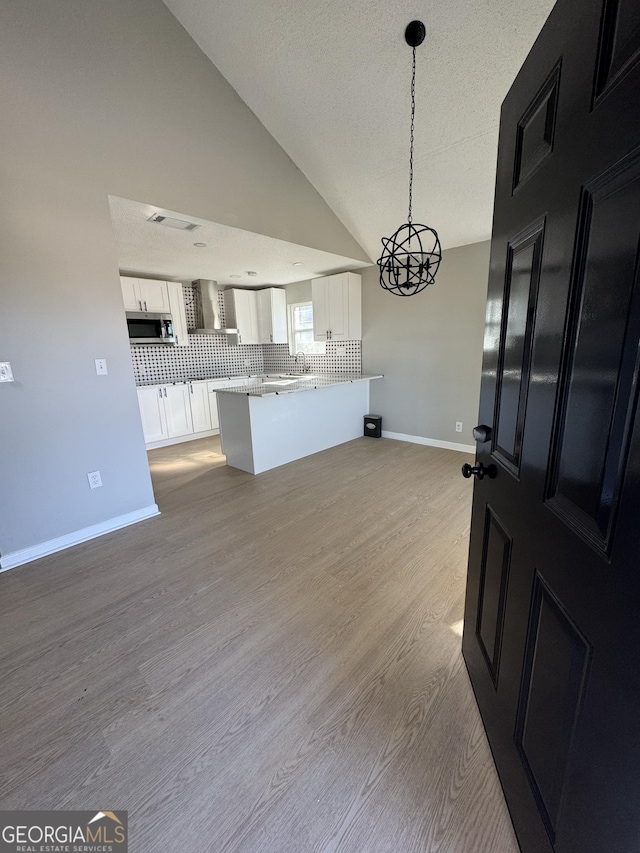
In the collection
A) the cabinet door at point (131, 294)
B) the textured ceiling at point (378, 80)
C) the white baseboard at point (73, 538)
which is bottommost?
the white baseboard at point (73, 538)

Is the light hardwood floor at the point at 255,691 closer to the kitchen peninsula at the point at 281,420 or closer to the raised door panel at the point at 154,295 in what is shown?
the kitchen peninsula at the point at 281,420

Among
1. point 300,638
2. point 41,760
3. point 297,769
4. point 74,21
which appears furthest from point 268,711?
point 74,21

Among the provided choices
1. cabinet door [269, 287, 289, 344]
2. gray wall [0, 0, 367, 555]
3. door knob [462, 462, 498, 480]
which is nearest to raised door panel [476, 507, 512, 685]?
door knob [462, 462, 498, 480]

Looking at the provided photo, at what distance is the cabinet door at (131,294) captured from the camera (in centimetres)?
434

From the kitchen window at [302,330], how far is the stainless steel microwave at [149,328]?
6.79 ft

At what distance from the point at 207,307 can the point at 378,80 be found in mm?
3691

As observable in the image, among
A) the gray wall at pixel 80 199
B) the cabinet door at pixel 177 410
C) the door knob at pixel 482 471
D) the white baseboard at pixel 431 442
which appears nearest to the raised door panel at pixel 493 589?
the door knob at pixel 482 471

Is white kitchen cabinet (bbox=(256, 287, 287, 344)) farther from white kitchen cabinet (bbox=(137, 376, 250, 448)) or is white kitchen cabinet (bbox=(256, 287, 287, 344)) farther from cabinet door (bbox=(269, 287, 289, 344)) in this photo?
white kitchen cabinet (bbox=(137, 376, 250, 448))

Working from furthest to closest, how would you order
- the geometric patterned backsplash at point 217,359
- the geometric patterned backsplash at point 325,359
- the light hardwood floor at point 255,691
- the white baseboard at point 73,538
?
the geometric patterned backsplash at point 325,359 < the geometric patterned backsplash at point 217,359 < the white baseboard at point 73,538 < the light hardwood floor at point 255,691

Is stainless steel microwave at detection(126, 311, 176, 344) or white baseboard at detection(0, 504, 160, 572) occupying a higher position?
stainless steel microwave at detection(126, 311, 176, 344)

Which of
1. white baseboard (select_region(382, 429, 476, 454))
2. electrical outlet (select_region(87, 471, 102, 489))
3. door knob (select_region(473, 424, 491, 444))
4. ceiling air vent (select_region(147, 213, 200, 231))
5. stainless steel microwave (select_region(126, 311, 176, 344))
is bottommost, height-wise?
white baseboard (select_region(382, 429, 476, 454))

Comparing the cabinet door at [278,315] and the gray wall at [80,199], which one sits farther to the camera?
the cabinet door at [278,315]

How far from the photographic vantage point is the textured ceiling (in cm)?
193

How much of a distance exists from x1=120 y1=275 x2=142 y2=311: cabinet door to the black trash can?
3491 millimetres
